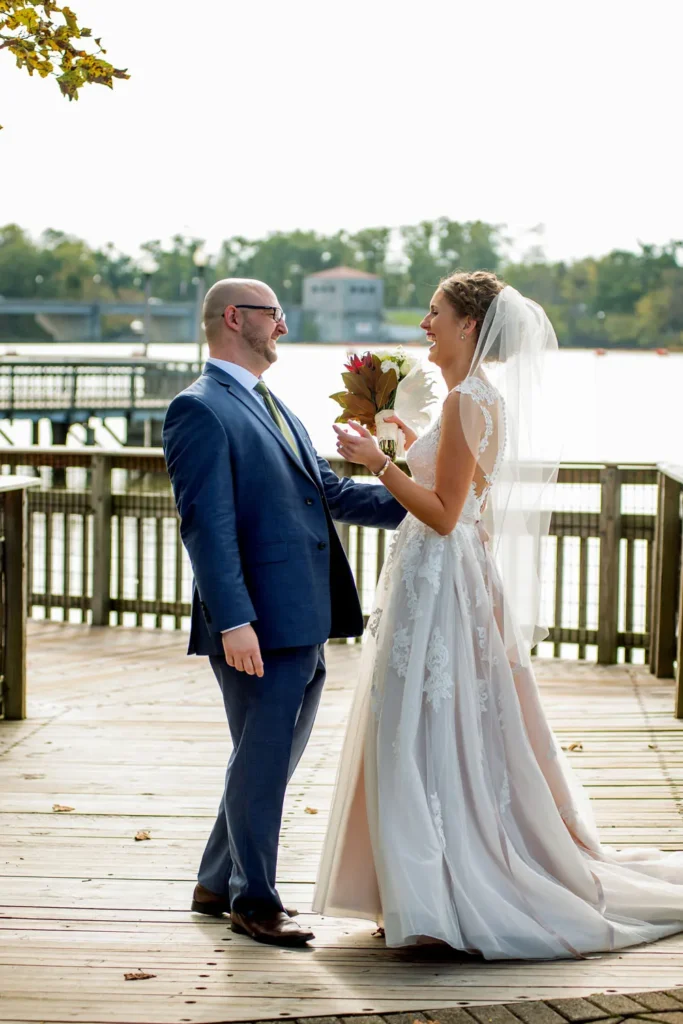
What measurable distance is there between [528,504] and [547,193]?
230ft

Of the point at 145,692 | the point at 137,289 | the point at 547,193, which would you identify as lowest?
the point at 145,692

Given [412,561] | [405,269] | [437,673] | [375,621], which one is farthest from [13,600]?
[405,269]

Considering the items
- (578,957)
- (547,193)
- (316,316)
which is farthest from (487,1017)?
(547,193)

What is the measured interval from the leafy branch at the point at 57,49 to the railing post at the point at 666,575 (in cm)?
427

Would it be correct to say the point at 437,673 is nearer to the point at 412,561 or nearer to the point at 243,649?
the point at 412,561

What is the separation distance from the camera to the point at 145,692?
20.6 feet

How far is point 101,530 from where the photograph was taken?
7.76 meters

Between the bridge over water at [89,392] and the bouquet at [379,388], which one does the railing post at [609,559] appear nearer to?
the bouquet at [379,388]

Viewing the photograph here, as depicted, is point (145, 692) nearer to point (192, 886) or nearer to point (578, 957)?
point (192, 886)

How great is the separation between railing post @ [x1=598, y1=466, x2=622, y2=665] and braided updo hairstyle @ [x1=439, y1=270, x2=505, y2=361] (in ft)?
11.9

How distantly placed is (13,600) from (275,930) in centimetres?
289

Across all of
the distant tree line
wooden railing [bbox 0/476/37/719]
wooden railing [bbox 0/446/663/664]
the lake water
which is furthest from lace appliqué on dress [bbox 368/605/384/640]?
the distant tree line

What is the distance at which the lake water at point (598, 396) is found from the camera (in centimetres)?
3975

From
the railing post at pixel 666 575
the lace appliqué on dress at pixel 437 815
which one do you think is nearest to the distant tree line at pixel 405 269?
the railing post at pixel 666 575
